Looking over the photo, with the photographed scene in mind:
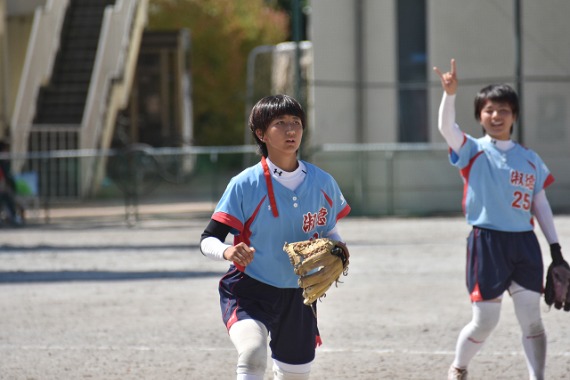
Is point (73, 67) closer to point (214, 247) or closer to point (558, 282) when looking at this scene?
point (558, 282)

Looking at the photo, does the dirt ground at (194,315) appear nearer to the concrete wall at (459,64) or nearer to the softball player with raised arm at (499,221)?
the softball player with raised arm at (499,221)

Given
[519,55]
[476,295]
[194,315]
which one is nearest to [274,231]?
[476,295]

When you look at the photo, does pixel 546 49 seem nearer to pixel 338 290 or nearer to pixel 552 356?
pixel 338 290

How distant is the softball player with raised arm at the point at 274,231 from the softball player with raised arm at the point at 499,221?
135cm

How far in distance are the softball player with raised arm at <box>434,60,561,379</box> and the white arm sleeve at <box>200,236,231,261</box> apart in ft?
5.79

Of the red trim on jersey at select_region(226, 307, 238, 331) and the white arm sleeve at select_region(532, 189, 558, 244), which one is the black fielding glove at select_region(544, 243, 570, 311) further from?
the red trim on jersey at select_region(226, 307, 238, 331)

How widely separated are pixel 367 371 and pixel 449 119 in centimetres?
171

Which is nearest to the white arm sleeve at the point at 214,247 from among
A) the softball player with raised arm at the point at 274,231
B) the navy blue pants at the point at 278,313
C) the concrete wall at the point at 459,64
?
the softball player with raised arm at the point at 274,231

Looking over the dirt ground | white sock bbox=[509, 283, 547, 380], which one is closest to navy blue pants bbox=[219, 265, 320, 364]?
white sock bbox=[509, 283, 547, 380]

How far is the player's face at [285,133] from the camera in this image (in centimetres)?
519

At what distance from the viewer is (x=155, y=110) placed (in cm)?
3441

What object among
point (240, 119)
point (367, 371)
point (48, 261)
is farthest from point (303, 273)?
point (240, 119)

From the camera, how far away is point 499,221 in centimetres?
634

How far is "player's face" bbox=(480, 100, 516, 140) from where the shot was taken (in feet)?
21.1
